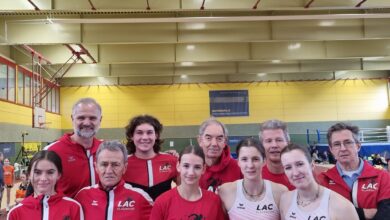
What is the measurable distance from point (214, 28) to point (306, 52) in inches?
254

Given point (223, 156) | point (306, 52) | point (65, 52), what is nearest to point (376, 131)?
point (306, 52)

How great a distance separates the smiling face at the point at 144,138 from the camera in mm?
4020

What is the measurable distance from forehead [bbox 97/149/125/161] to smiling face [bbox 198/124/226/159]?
0.94 meters

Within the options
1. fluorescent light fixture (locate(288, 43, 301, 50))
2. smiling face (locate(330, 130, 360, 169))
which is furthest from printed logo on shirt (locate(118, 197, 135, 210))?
fluorescent light fixture (locate(288, 43, 301, 50))

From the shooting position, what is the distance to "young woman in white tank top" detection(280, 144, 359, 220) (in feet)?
9.57

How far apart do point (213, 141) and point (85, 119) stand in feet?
4.51

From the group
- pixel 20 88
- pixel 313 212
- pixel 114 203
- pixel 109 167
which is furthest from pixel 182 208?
pixel 20 88

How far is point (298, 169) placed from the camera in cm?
298

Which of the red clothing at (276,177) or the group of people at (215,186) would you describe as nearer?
the group of people at (215,186)

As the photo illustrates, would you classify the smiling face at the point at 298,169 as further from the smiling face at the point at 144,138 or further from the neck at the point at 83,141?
the neck at the point at 83,141

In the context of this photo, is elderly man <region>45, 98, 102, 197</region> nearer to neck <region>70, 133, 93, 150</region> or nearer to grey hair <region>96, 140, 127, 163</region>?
neck <region>70, 133, 93, 150</region>

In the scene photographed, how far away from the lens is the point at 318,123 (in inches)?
1030

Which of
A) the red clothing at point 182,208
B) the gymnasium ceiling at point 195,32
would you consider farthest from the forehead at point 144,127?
Result: the gymnasium ceiling at point 195,32

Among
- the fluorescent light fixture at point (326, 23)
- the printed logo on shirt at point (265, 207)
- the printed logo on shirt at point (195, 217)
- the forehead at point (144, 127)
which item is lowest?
the printed logo on shirt at point (195, 217)
